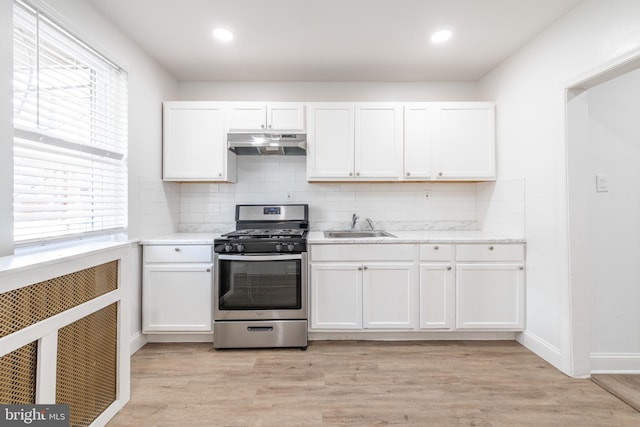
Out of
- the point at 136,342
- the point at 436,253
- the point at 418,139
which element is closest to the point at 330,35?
the point at 418,139

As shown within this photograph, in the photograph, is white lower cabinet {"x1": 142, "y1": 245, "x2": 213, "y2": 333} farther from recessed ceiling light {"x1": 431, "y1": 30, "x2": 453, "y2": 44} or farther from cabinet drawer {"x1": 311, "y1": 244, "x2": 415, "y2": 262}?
recessed ceiling light {"x1": 431, "y1": 30, "x2": 453, "y2": 44}

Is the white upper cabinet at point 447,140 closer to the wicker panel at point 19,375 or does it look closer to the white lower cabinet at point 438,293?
the white lower cabinet at point 438,293

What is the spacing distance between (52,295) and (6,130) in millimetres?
829

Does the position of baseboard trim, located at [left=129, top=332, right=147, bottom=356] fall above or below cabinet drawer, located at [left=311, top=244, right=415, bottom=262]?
below

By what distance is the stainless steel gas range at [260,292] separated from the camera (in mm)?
2605

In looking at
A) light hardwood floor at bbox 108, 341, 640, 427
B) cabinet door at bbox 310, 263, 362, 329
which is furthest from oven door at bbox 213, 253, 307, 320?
light hardwood floor at bbox 108, 341, 640, 427

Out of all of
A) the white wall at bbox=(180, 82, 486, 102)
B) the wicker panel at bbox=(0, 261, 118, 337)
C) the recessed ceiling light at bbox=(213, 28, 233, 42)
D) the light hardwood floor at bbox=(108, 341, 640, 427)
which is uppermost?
the recessed ceiling light at bbox=(213, 28, 233, 42)

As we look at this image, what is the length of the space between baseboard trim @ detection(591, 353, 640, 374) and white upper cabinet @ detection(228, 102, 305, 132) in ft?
9.59

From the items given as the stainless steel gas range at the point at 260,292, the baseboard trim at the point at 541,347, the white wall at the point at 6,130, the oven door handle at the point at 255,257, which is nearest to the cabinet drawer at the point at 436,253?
the baseboard trim at the point at 541,347

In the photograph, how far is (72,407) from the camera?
149 centimetres

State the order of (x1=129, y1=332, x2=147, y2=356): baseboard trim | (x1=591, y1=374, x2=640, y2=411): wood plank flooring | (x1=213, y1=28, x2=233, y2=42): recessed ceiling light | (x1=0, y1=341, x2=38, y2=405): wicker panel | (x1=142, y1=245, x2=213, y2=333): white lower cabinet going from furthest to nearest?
(x1=142, y1=245, x2=213, y2=333): white lower cabinet → (x1=129, y1=332, x2=147, y2=356): baseboard trim → (x1=213, y1=28, x2=233, y2=42): recessed ceiling light → (x1=591, y1=374, x2=640, y2=411): wood plank flooring → (x1=0, y1=341, x2=38, y2=405): wicker panel

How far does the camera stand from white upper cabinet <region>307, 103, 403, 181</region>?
3.00 metres

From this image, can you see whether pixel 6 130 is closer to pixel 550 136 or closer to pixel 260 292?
pixel 260 292

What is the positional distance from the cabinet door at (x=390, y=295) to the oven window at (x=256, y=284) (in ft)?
1.98
